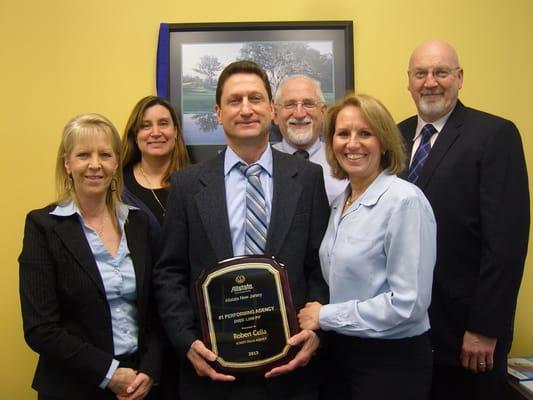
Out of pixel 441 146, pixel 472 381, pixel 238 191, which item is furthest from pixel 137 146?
pixel 472 381

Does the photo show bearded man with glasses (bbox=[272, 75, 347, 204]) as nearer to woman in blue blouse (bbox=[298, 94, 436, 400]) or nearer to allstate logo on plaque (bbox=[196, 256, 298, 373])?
woman in blue blouse (bbox=[298, 94, 436, 400])

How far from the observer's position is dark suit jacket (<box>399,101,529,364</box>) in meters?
1.74

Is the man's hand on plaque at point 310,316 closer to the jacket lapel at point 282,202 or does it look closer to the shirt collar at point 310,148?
the jacket lapel at point 282,202

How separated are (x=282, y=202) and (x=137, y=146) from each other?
1.11 m

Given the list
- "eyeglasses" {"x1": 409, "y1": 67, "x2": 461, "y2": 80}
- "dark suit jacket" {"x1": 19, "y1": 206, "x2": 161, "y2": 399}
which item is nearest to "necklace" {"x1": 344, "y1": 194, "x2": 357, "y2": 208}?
"eyeglasses" {"x1": 409, "y1": 67, "x2": 461, "y2": 80}

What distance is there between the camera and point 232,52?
7.97 feet

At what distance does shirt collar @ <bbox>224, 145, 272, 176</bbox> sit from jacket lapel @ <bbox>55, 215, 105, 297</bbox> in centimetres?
52

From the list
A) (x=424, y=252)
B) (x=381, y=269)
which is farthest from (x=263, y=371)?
(x=424, y=252)

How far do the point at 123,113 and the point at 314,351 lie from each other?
5.37ft

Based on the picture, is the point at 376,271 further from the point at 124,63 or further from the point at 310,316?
the point at 124,63

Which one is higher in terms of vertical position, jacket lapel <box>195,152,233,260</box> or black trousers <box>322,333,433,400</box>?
jacket lapel <box>195,152,233,260</box>

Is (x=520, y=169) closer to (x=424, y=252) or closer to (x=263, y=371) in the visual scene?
(x=424, y=252)

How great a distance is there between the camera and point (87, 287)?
1.52 metres

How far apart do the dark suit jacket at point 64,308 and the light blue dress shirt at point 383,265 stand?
73 centimetres
